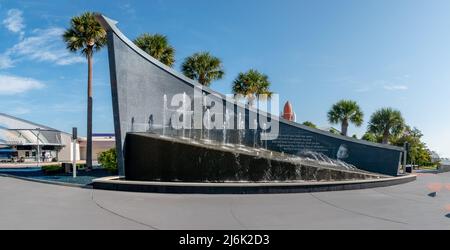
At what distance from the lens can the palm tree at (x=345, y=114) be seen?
37562mm

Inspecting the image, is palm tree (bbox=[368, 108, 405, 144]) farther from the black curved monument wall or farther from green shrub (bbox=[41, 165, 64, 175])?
green shrub (bbox=[41, 165, 64, 175])

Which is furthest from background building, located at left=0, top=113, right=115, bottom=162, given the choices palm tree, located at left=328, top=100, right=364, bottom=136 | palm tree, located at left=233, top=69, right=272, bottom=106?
palm tree, located at left=328, top=100, right=364, bottom=136

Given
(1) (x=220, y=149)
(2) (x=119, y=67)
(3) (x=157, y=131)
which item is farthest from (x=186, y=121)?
(1) (x=220, y=149)

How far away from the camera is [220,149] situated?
43.5 feet

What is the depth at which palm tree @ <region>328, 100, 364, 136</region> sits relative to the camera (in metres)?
37.6

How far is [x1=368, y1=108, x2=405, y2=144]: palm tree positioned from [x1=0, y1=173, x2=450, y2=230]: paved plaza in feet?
113

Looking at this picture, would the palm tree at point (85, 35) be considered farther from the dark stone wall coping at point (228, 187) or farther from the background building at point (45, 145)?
the background building at point (45, 145)

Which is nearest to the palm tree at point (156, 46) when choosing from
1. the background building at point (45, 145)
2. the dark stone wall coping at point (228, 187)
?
the dark stone wall coping at point (228, 187)

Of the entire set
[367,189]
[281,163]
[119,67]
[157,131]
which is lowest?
[367,189]

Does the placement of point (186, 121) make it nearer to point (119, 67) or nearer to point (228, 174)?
point (119, 67)

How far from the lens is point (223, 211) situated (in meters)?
8.07

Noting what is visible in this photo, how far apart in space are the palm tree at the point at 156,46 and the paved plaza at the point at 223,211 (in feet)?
64.6
